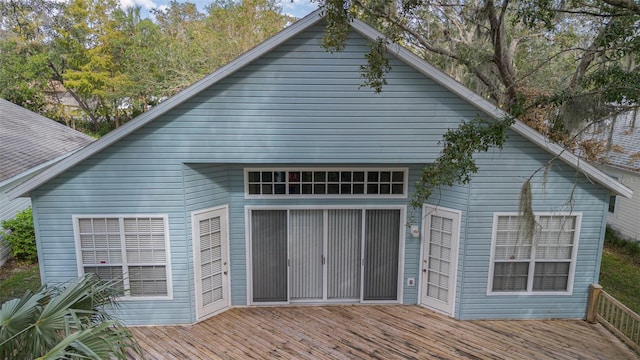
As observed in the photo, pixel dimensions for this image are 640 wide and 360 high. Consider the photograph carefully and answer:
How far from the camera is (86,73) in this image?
67.3ft

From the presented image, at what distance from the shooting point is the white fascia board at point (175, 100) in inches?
225

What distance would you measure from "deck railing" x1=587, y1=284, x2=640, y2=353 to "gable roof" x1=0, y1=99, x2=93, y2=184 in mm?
13211

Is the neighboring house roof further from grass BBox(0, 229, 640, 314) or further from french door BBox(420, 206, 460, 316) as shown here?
french door BBox(420, 206, 460, 316)

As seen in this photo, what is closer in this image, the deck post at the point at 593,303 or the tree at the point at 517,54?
the tree at the point at 517,54

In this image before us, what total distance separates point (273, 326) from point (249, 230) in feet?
5.86

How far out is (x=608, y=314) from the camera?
6.85 metres

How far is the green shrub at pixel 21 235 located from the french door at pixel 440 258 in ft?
31.6

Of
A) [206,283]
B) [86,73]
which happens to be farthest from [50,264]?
[86,73]

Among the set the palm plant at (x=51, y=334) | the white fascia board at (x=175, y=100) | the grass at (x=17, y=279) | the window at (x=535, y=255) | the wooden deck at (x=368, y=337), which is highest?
the white fascia board at (x=175, y=100)

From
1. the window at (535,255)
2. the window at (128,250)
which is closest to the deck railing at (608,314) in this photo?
the window at (535,255)

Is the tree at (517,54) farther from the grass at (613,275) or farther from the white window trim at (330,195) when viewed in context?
the grass at (613,275)

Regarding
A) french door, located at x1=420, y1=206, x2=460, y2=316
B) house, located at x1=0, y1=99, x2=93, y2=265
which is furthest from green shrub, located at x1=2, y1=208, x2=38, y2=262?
french door, located at x1=420, y1=206, x2=460, y2=316

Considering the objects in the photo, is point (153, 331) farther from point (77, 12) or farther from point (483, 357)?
point (77, 12)

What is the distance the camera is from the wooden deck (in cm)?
596
